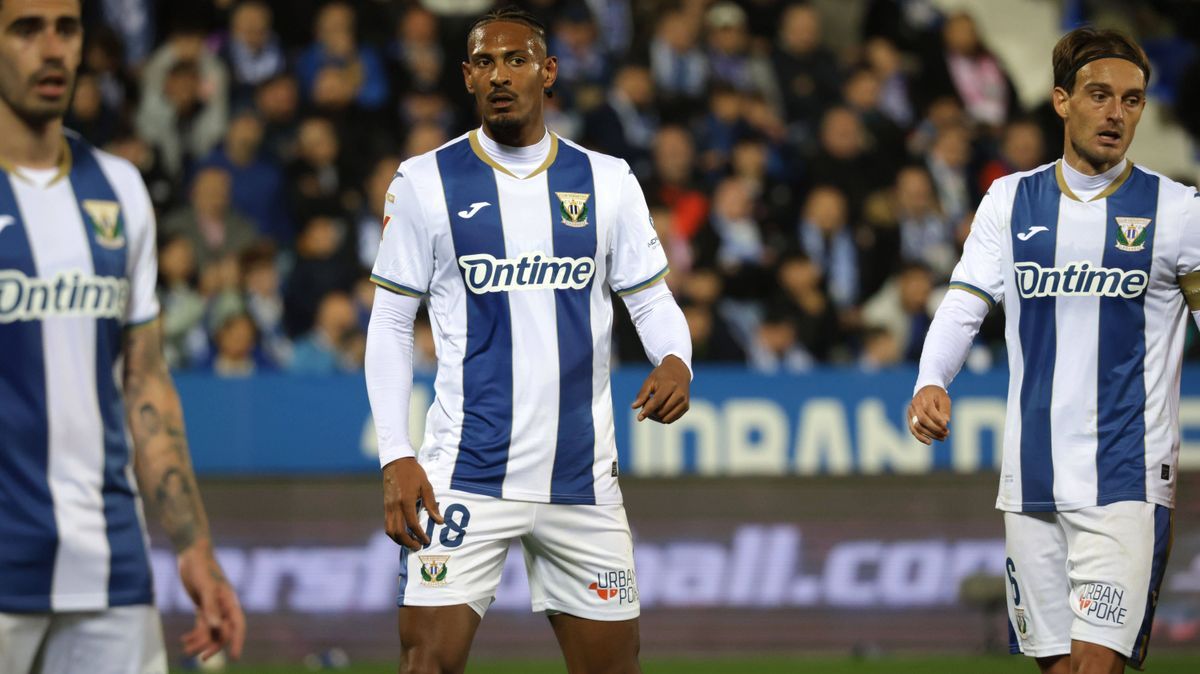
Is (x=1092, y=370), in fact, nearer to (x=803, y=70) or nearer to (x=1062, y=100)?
(x=1062, y=100)

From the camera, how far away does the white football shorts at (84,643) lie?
3.75 metres

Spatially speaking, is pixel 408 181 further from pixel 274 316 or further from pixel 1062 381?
pixel 274 316

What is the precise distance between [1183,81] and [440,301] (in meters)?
10.2

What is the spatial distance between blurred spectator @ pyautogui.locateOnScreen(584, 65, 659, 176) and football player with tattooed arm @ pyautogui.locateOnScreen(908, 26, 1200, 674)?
683 cm

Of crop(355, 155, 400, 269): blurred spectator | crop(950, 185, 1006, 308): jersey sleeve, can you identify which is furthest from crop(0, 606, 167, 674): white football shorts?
crop(355, 155, 400, 269): blurred spectator

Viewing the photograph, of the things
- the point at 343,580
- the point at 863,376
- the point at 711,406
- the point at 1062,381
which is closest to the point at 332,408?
the point at 343,580

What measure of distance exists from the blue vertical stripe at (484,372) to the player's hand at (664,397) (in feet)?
1.63

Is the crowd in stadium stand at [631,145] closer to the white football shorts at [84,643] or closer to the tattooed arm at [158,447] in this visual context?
the tattooed arm at [158,447]

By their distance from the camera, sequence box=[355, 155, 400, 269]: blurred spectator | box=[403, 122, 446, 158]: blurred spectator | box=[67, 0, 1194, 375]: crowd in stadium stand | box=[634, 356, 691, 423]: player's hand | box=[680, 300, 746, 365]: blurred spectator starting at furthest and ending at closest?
box=[403, 122, 446, 158]: blurred spectator < box=[355, 155, 400, 269]: blurred spectator < box=[67, 0, 1194, 375]: crowd in stadium stand < box=[680, 300, 746, 365]: blurred spectator < box=[634, 356, 691, 423]: player's hand

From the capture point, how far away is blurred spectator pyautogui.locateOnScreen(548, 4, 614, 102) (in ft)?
42.2

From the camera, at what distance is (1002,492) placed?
5.66m

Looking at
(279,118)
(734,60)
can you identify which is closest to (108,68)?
(279,118)

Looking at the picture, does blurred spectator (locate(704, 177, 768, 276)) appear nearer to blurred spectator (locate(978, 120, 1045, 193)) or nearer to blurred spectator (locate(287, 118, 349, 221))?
blurred spectator (locate(978, 120, 1045, 193))

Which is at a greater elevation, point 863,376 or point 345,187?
point 345,187
